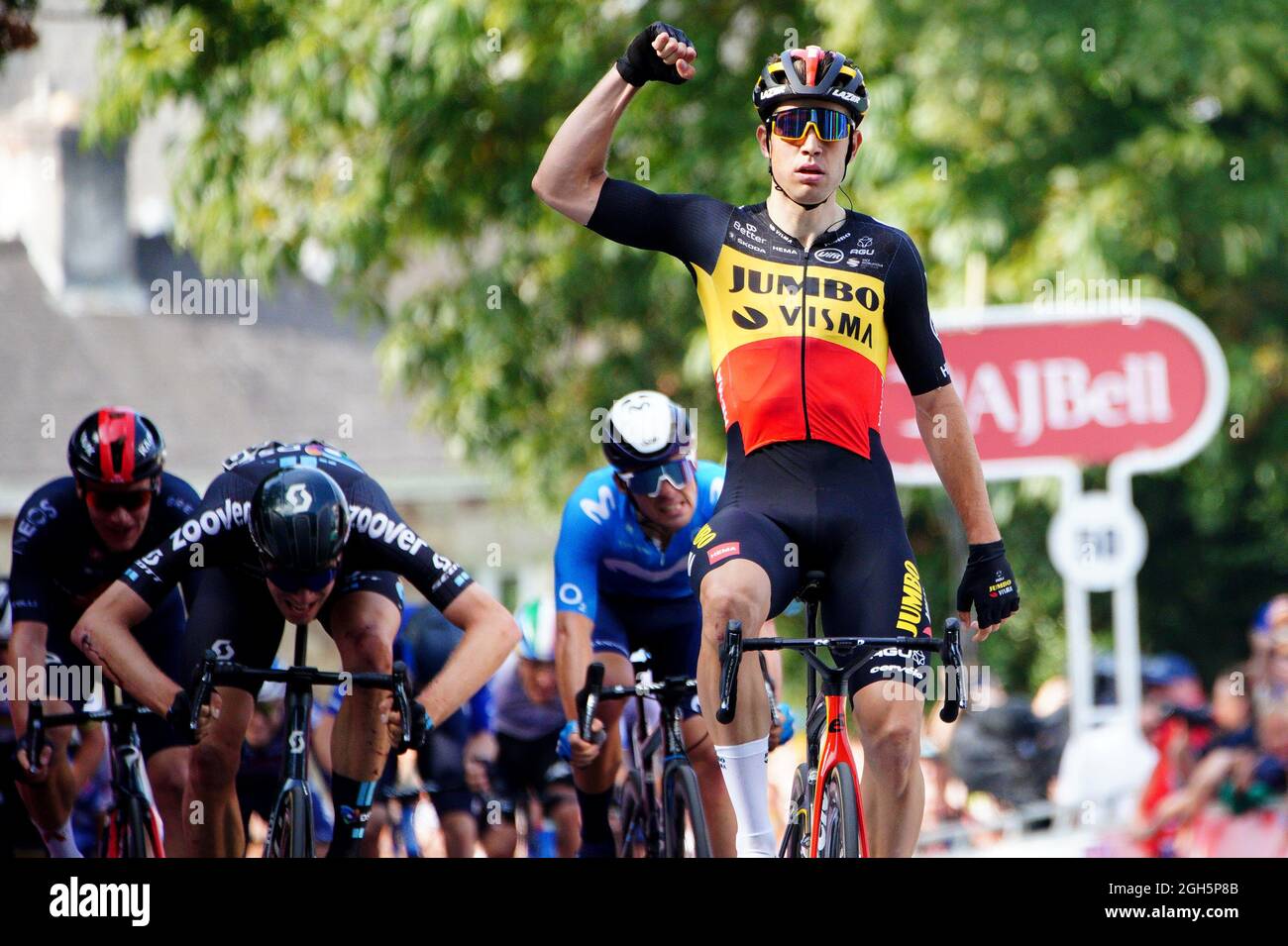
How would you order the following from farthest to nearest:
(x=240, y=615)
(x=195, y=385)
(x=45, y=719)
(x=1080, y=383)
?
(x=195, y=385) < (x=1080, y=383) < (x=45, y=719) < (x=240, y=615)

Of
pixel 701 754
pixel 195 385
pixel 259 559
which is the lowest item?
pixel 701 754

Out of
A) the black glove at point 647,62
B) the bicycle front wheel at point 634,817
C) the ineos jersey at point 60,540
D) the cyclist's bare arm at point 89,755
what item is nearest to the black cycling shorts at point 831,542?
the black glove at point 647,62

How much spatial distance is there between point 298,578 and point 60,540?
1871 millimetres

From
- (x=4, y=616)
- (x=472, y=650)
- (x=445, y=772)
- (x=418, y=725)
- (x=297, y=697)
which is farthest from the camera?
(x=445, y=772)

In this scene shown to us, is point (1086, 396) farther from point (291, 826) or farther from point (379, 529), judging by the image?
point (291, 826)

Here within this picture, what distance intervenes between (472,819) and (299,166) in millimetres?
7844

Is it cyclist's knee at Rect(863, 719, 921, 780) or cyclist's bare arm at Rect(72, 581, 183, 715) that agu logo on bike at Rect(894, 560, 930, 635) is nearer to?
cyclist's knee at Rect(863, 719, 921, 780)

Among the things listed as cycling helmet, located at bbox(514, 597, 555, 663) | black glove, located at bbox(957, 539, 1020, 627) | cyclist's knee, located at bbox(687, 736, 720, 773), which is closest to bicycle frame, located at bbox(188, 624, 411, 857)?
black glove, located at bbox(957, 539, 1020, 627)

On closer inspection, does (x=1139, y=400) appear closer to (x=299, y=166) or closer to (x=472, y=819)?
(x=472, y=819)

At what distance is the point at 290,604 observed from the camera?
5859mm

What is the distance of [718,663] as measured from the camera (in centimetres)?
536

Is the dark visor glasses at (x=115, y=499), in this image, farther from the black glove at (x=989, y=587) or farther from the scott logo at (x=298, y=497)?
the black glove at (x=989, y=587)
